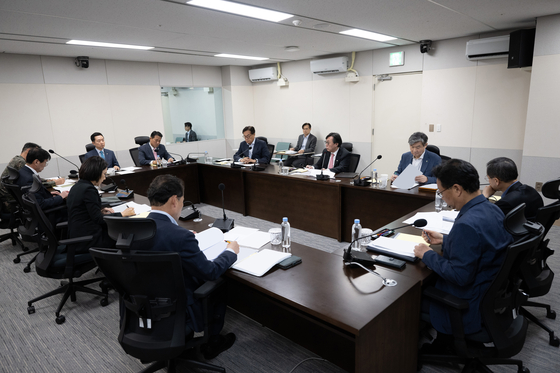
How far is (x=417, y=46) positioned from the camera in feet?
19.8

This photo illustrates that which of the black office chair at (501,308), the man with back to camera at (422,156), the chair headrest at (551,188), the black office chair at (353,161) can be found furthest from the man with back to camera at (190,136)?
the black office chair at (501,308)

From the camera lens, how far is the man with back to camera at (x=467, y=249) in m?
1.62

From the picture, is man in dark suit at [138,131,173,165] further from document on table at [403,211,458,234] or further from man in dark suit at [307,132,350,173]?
document on table at [403,211,458,234]

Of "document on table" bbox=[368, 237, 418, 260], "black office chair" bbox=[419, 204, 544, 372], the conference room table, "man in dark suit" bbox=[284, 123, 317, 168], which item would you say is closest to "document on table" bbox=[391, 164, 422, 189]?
the conference room table

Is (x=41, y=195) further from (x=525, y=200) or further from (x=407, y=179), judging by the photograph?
(x=525, y=200)

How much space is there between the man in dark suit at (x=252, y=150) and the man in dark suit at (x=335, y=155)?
3.93ft

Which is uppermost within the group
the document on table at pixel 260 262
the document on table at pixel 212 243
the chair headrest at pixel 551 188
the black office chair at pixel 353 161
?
the chair headrest at pixel 551 188

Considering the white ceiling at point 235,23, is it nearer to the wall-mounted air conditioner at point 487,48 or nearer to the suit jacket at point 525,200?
the wall-mounted air conditioner at point 487,48

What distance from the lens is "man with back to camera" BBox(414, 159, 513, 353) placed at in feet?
5.30

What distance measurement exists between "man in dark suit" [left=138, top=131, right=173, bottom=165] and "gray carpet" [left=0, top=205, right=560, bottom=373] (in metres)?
2.89

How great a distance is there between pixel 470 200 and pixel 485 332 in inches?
25.6

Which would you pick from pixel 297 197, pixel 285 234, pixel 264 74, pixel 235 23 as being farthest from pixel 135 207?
pixel 264 74

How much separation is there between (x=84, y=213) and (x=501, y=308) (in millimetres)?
2842

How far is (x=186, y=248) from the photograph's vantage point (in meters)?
1.69
